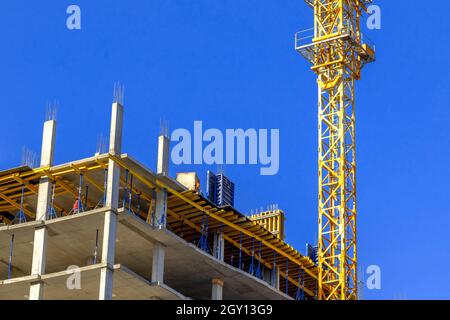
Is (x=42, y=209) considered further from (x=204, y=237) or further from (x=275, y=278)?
(x=275, y=278)

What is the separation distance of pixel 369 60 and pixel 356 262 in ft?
52.4

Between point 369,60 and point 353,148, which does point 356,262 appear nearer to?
point 353,148

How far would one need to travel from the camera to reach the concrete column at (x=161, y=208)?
Answer: 6112 centimetres

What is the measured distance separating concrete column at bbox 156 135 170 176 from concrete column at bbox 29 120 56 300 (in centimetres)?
585

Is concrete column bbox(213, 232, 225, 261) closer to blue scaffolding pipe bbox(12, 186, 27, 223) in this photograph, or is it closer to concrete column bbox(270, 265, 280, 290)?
concrete column bbox(270, 265, 280, 290)

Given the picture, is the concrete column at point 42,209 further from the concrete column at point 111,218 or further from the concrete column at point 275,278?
the concrete column at point 275,278

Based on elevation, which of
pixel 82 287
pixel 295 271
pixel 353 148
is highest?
pixel 353 148

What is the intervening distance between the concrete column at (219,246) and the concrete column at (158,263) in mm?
5472

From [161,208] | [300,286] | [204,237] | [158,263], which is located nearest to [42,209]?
[161,208]

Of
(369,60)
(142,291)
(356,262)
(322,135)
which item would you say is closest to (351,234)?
(356,262)

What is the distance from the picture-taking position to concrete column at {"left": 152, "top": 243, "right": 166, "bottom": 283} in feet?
199

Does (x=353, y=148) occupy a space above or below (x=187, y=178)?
above

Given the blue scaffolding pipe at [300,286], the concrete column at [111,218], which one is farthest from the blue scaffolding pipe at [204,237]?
the blue scaffolding pipe at [300,286]

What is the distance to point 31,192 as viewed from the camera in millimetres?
62906
